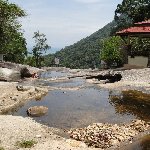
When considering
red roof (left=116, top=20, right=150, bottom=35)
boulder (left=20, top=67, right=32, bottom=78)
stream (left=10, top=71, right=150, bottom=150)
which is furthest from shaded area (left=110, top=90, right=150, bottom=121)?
red roof (left=116, top=20, right=150, bottom=35)

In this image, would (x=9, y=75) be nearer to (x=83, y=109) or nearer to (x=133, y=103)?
(x=83, y=109)

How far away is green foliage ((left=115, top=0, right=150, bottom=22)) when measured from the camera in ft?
223

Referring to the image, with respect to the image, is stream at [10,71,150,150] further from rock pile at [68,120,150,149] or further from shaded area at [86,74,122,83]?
shaded area at [86,74,122,83]

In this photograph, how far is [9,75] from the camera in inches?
1377

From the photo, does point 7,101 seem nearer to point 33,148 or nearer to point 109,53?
point 33,148

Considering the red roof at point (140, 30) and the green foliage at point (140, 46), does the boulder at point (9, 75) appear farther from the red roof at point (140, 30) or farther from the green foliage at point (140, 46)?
the red roof at point (140, 30)

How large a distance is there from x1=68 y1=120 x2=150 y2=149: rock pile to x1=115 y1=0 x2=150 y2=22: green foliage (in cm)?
4995

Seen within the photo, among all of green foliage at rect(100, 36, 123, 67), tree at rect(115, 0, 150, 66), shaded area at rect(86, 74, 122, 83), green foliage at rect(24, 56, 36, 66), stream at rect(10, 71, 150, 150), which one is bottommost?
stream at rect(10, 71, 150, 150)

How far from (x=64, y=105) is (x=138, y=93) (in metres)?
7.29

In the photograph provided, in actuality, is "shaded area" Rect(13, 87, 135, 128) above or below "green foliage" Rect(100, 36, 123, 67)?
below

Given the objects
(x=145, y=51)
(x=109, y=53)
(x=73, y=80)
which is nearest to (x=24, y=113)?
(x=73, y=80)

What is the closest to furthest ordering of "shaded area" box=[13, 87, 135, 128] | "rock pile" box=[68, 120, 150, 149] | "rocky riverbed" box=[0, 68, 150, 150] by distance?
"rocky riverbed" box=[0, 68, 150, 150], "rock pile" box=[68, 120, 150, 149], "shaded area" box=[13, 87, 135, 128]

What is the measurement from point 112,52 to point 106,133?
111 ft

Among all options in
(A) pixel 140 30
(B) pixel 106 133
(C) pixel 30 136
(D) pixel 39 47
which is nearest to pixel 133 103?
(B) pixel 106 133
